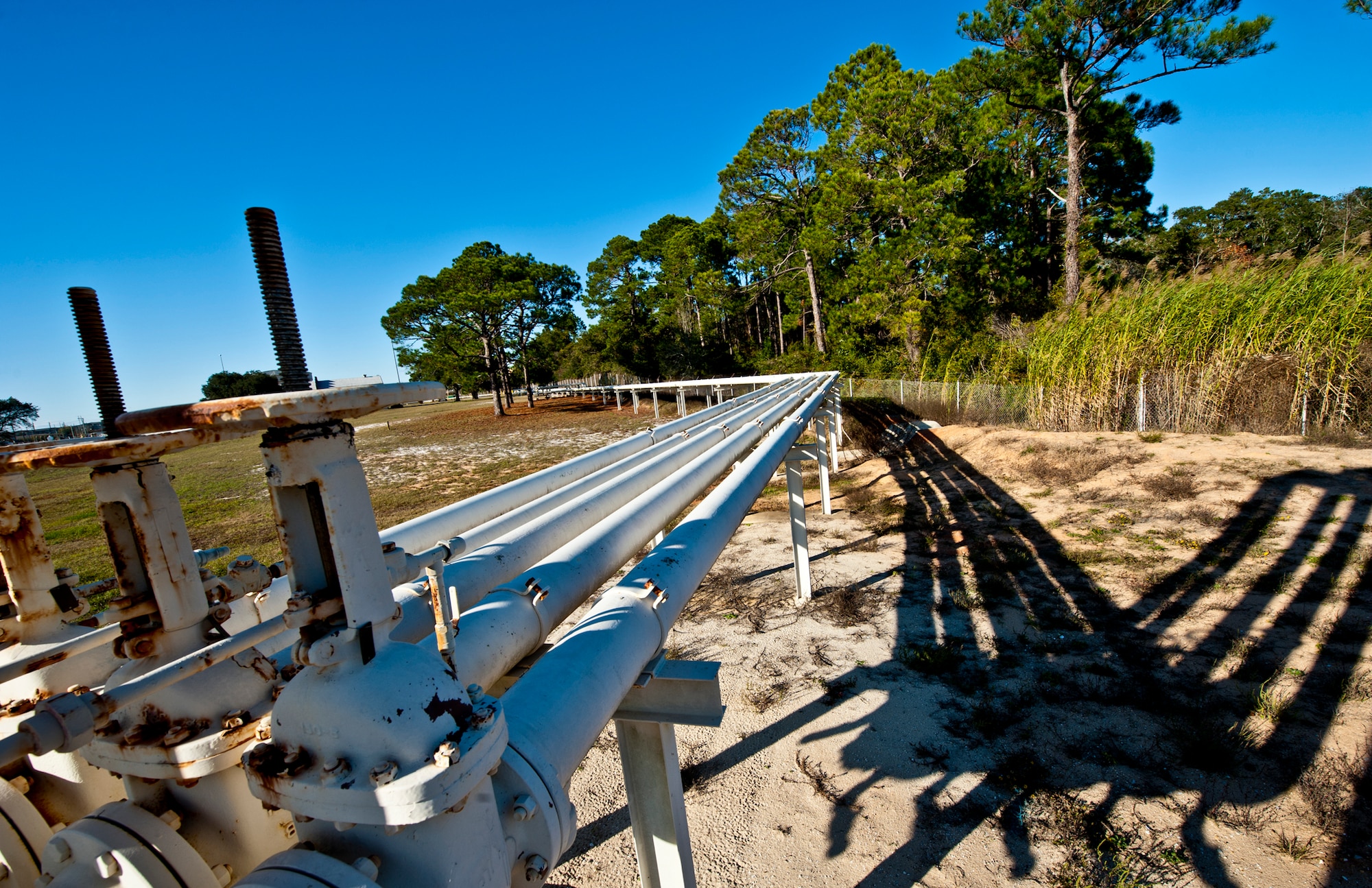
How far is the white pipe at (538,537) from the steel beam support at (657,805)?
1.79 feet

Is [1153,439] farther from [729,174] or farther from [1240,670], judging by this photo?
[729,174]

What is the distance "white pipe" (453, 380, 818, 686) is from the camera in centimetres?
121

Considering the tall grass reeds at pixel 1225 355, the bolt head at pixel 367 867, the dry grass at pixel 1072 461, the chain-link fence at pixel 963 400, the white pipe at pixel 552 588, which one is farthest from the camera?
the chain-link fence at pixel 963 400

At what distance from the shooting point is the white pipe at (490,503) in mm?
2027

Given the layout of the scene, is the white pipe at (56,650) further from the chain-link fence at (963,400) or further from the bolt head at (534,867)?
the chain-link fence at (963,400)

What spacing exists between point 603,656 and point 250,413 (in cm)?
83

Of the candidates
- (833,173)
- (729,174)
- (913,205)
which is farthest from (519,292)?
(913,205)

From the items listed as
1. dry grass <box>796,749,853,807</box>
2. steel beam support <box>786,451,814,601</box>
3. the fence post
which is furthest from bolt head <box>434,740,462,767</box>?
the fence post

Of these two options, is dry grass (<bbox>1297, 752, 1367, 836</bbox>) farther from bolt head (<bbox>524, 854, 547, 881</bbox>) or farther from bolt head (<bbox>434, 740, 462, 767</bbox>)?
bolt head (<bbox>434, 740, 462, 767</bbox>)

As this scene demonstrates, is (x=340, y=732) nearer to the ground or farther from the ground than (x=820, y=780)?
farther from the ground

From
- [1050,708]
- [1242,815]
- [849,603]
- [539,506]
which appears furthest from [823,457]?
[539,506]

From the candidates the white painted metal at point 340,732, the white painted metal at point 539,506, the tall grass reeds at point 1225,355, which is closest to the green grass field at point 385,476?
the white painted metal at point 539,506

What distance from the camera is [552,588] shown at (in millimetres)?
1497

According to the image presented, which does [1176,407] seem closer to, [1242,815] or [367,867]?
[1242,815]
